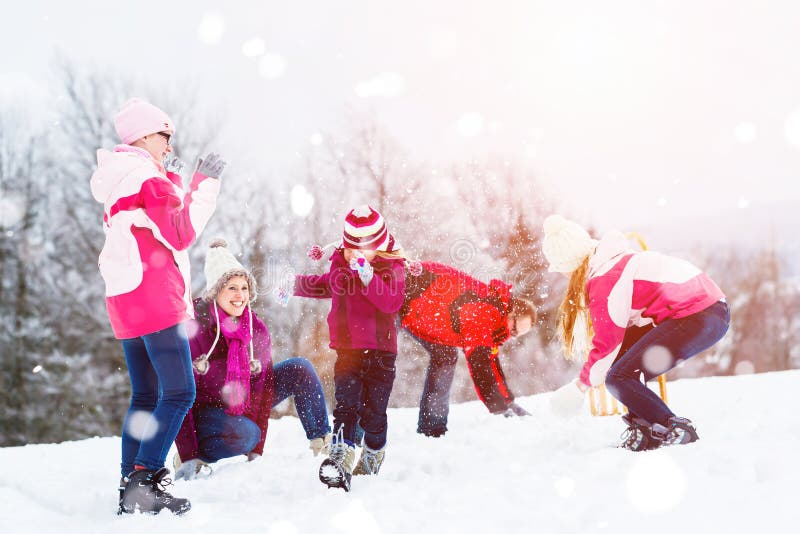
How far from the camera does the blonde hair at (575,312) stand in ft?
12.9

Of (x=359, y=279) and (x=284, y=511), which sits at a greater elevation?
(x=359, y=279)

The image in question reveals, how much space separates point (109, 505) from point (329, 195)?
12.0m

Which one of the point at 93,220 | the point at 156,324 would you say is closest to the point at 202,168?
the point at 156,324

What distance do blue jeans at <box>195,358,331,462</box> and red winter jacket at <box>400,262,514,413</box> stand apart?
41.0 inches

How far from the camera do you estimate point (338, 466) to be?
311 centimetres

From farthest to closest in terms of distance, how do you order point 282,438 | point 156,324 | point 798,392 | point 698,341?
point 282,438 → point 798,392 → point 698,341 → point 156,324

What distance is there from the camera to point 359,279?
12.0 ft

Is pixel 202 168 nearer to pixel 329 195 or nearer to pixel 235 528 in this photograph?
pixel 235 528

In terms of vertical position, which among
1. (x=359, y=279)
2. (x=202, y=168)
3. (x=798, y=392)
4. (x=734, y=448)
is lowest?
(x=798, y=392)

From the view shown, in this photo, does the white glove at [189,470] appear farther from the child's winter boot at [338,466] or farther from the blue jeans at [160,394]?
the child's winter boot at [338,466]

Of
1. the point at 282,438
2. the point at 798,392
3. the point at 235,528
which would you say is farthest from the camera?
Result: the point at 282,438

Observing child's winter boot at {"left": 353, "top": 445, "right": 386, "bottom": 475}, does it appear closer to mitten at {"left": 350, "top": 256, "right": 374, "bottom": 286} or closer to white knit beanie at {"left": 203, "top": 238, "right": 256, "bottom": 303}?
mitten at {"left": 350, "top": 256, "right": 374, "bottom": 286}

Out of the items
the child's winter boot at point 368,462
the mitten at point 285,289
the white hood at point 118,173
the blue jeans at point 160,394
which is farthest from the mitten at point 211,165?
the child's winter boot at point 368,462

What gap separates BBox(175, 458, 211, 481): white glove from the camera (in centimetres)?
375
